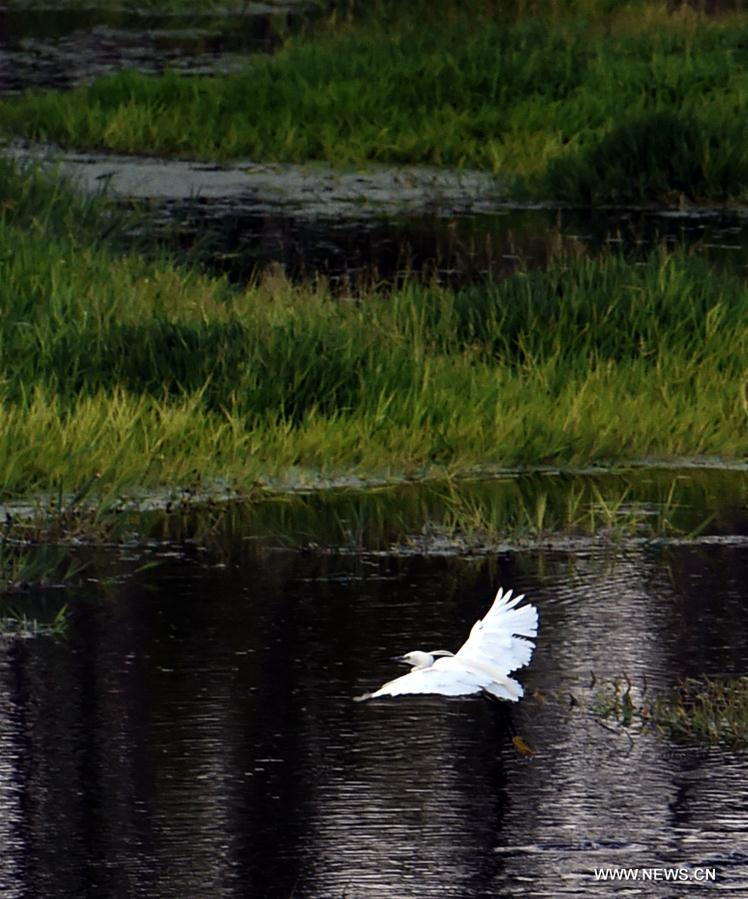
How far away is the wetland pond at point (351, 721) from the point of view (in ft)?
16.5

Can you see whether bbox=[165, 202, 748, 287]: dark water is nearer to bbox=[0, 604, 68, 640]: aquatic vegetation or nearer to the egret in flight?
bbox=[0, 604, 68, 640]: aquatic vegetation

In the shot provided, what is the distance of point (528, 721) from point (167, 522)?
2.24m

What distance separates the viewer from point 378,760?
5.61m

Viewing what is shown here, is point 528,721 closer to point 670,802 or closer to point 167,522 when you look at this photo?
point 670,802

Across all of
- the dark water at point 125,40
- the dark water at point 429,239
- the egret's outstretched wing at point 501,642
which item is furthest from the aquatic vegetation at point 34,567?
the dark water at point 125,40

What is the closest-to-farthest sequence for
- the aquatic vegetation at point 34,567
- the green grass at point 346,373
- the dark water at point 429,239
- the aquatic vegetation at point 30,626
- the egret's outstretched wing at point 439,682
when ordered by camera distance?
the egret's outstretched wing at point 439,682 → the aquatic vegetation at point 30,626 → the aquatic vegetation at point 34,567 → the green grass at point 346,373 → the dark water at point 429,239

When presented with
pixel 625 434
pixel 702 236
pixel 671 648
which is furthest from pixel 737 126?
pixel 671 648

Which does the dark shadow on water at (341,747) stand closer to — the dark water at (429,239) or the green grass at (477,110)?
the dark water at (429,239)

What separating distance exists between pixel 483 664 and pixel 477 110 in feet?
42.6

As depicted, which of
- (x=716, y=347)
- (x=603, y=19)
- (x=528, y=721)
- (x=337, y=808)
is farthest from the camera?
(x=603, y=19)

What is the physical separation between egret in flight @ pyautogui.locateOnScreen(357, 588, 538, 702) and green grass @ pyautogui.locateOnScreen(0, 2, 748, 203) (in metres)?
10.8

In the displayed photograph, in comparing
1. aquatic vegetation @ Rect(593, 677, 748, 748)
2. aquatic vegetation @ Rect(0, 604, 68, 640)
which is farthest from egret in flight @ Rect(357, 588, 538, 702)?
aquatic vegetation @ Rect(0, 604, 68, 640)

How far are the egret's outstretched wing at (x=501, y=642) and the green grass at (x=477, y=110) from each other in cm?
1076

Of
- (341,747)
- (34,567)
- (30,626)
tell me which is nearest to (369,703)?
(341,747)
